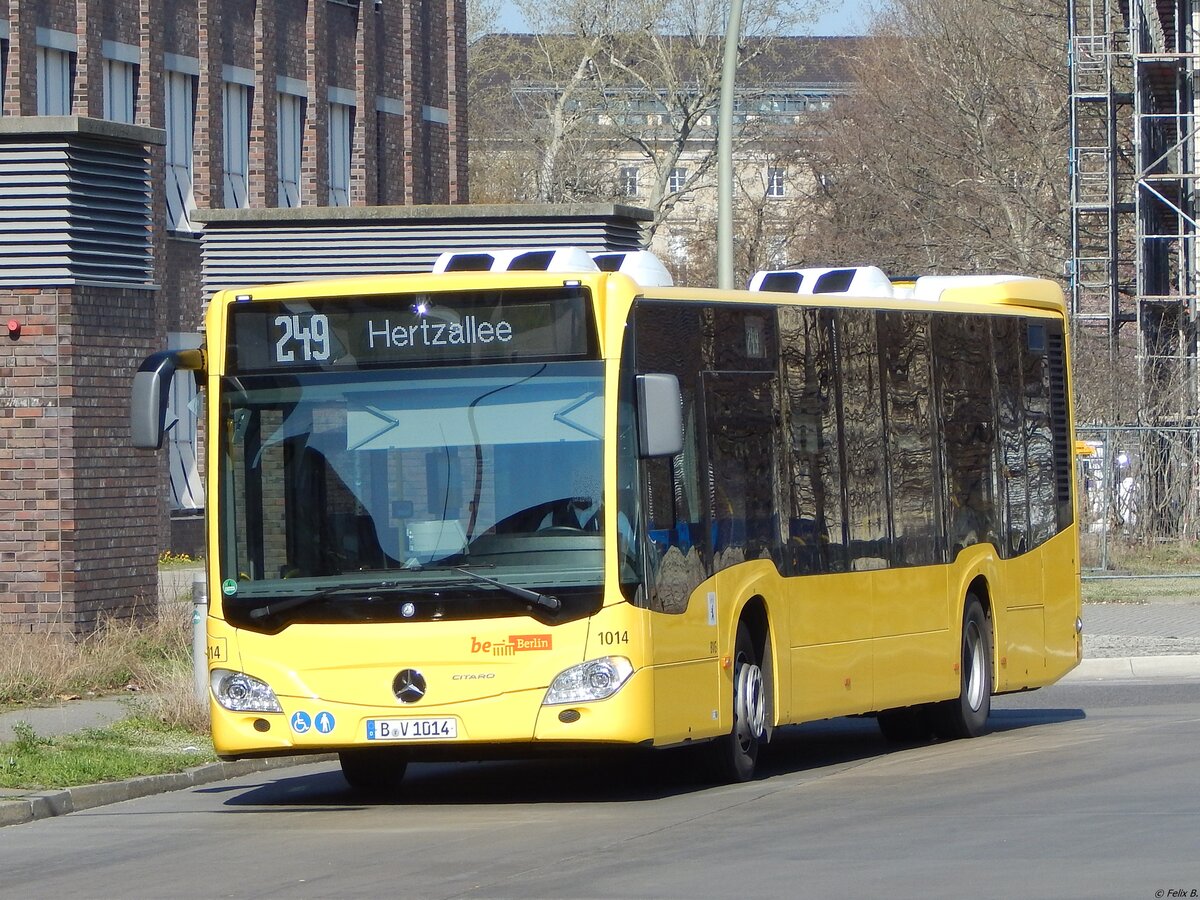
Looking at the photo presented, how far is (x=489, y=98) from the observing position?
231ft

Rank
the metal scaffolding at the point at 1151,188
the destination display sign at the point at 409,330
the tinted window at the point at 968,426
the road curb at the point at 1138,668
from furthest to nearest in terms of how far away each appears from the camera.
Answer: the metal scaffolding at the point at 1151,188, the road curb at the point at 1138,668, the tinted window at the point at 968,426, the destination display sign at the point at 409,330

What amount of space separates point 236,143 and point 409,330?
86.1 ft

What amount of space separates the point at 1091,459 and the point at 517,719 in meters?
21.7

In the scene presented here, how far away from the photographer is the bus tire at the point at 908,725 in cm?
1515

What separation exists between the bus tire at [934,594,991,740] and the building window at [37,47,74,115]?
→ 797 inches

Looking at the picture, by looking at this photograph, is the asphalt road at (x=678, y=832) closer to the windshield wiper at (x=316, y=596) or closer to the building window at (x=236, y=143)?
the windshield wiper at (x=316, y=596)

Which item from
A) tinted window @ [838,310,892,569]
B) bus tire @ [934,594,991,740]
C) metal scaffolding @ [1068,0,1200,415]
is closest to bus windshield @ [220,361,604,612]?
tinted window @ [838,310,892,569]

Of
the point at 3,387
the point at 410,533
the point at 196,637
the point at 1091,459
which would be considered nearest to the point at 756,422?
the point at 410,533

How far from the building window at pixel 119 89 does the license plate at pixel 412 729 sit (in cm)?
2364

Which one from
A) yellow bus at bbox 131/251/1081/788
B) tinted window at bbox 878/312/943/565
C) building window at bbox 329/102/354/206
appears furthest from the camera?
building window at bbox 329/102/354/206

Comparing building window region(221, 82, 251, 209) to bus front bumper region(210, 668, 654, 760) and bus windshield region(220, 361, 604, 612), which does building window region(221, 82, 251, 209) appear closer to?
bus windshield region(220, 361, 604, 612)

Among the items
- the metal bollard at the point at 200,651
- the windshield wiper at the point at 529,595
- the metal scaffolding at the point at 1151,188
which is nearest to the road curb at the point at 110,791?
the metal bollard at the point at 200,651

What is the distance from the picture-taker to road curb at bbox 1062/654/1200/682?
19781mm

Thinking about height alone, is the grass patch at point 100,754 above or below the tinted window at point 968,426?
below
